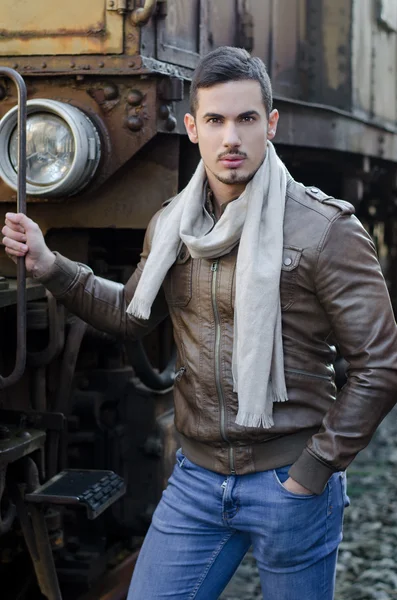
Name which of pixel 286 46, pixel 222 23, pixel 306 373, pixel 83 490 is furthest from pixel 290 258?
pixel 286 46

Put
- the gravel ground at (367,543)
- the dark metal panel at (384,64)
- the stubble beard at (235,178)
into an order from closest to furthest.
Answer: the stubble beard at (235,178)
the gravel ground at (367,543)
the dark metal panel at (384,64)

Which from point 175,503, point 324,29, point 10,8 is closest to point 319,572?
point 175,503

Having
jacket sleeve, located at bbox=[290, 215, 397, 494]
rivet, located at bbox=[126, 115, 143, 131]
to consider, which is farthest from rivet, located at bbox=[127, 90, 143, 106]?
jacket sleeve, located at bbox=[290, 215, 397, 494]

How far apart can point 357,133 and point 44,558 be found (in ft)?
11.0

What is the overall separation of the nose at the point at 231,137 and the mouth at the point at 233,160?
3 cm

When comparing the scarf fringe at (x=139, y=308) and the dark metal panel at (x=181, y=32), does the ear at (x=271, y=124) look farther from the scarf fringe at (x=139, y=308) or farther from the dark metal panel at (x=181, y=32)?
the dark metal panel at (x=181, y=32)

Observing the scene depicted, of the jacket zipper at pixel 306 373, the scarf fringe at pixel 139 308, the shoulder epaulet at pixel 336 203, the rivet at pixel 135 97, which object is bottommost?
the jacket zipper at pixel 306 373

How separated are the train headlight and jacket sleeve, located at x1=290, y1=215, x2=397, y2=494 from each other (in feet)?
3.87

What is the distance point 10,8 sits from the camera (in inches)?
145

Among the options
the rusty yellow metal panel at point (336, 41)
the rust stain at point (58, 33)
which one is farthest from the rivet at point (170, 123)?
the rusty yellow metal panel at point (336, 41)

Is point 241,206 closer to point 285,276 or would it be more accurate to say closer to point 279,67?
point 285,276

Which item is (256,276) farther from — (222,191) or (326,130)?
(326,130)

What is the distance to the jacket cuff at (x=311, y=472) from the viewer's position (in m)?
2.40

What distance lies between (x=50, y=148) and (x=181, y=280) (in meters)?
0.95
